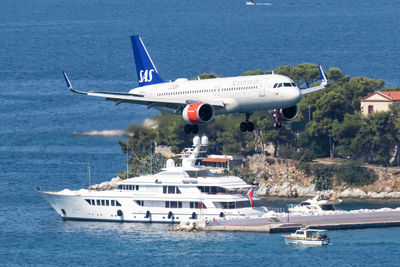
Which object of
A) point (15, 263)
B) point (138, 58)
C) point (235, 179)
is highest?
point (138, 58)

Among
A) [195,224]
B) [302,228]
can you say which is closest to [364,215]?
[302,228]

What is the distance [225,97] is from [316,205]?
7174 centimetres

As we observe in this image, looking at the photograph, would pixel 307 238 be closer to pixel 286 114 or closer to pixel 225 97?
pixel 286 114

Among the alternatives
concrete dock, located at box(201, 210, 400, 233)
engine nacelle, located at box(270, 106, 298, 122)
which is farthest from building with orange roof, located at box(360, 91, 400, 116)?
engine nacelle, located at box(270, 106, 298, 122)

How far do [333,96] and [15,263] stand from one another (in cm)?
7168

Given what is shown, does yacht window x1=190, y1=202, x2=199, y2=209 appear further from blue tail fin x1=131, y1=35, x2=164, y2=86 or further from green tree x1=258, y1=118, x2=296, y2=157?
blue tail fin x1=131, y1=35, x2=164, y2=86

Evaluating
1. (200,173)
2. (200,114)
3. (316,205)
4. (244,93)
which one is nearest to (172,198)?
(200,173)

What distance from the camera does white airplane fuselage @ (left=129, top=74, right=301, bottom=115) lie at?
291 feet

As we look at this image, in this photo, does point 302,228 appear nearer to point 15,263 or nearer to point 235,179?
point 235,179

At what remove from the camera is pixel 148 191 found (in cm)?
16175

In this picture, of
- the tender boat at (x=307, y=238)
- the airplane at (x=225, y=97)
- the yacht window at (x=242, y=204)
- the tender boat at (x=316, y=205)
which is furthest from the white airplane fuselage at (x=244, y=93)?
the tender boat at (x=316, y=205)

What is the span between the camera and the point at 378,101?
190m

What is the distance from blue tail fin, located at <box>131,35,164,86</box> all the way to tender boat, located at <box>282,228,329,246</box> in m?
41.3

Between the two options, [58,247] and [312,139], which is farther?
[312,139]
